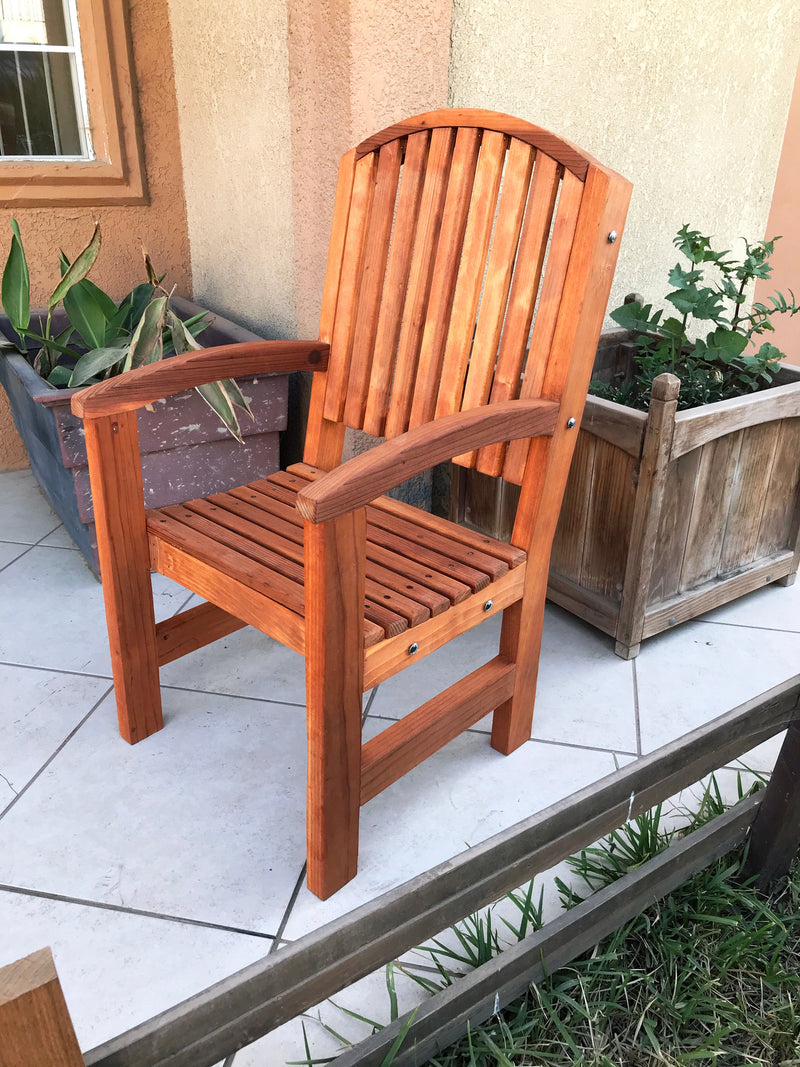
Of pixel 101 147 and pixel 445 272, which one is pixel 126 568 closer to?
Result: pixel 445 272

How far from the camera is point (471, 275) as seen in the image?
4.71ft

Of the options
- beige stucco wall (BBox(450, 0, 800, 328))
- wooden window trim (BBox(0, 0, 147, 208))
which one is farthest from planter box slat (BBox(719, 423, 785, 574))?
wooden window trim (BBox(0, 0, 147, 208))

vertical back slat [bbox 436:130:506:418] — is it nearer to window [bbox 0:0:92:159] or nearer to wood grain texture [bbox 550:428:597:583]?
wood grain texture [bbox 550:428:597:583]

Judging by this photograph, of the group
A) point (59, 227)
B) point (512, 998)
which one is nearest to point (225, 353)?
point (512, 998)

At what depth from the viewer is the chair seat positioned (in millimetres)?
1228

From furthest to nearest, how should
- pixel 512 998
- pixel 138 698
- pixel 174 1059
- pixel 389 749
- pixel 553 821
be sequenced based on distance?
1. pixel 138 698
2. pixel 389 749
3. pixel 512 998
4. pixel 553 821
5. pixel 174 1059

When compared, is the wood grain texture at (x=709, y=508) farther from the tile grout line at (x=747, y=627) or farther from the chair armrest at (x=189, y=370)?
the chair armrest at (x=189, y=370)

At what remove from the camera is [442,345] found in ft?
4.90

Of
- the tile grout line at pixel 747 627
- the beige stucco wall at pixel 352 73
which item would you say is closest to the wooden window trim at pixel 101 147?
the beige stucco wall at pixel 352 73

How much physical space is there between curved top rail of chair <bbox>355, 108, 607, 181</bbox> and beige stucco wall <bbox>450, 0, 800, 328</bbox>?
559mm

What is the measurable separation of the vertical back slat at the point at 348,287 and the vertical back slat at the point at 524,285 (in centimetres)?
32

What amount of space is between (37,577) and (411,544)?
48.6 inches

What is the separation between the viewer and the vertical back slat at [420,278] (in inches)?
56.6

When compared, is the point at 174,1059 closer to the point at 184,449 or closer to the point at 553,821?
the point at 553,821
